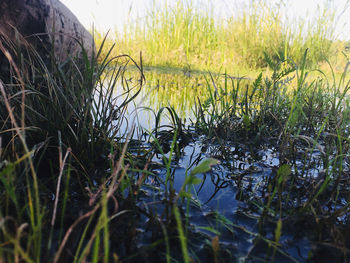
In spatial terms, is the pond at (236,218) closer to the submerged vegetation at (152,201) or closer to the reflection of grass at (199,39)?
the submerged vegetation at (152,201)

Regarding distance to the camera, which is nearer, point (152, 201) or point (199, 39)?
point (152, 201)

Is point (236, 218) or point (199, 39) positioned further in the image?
point (199, 39)

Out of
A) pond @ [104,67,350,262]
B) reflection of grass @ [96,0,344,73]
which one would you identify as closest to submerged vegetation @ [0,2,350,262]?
pond @ [104,67,350,262]

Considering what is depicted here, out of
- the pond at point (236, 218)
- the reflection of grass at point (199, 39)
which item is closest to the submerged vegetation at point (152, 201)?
the pond at point (236, 218)

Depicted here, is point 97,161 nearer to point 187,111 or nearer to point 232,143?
point 232,143

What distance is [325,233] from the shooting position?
863 mm

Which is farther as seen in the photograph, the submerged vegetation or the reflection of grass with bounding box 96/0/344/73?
the reflection of grass with bounding box 96/0/344/73

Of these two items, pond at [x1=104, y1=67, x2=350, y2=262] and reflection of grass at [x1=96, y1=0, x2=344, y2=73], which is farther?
reflection of grass at [x1=96, y1=0, x2=344, y2=73]

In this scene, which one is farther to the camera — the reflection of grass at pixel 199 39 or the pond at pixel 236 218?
the reflection of grass at pixel 199 39

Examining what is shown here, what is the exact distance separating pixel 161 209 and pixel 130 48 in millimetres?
7448

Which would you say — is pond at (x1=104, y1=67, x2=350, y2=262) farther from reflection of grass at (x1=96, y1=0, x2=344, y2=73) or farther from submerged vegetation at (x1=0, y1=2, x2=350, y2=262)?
reflection of grass at (x1=96, y1=0, x2=344, y2=73)

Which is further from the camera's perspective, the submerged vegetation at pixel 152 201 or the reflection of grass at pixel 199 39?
the reflection of grass at pixel 199 39

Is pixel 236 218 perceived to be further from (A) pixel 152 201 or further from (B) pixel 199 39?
(B) pixel 199 39

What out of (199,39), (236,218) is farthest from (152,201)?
(199,39)
